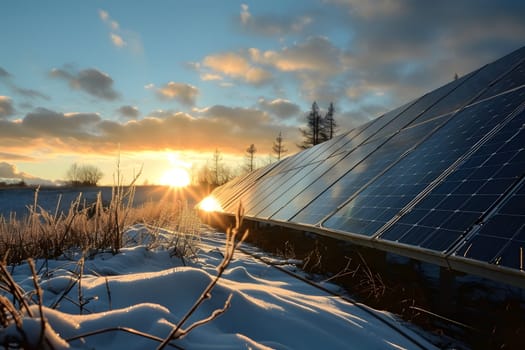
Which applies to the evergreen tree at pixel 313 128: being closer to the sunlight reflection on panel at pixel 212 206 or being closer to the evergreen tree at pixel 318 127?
the evergreen tree at pixel 318 127

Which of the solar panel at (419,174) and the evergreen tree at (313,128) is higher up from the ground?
the evergreen tree at (313,128)

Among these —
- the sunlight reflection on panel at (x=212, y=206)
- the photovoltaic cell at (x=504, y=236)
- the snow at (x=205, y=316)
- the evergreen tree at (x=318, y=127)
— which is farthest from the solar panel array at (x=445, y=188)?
the evergreen tree at (x=318, y=127)

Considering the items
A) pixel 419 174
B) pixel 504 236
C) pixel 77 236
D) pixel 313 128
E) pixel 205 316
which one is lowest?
pixel 205 316

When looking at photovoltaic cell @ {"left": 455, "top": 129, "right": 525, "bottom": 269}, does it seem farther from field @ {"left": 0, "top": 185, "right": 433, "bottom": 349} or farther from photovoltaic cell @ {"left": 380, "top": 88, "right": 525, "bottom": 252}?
field @ {"left": 0, "top": 185, "right": 433, "bottom": 349}

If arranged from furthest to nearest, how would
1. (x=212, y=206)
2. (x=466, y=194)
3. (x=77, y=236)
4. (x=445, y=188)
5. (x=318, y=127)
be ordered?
(x=318, y=127) < (x=212, y=206) < (x=77, y=236) < (x=445, y=188) < (x=466, y=194)

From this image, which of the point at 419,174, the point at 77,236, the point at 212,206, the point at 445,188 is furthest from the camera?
the point at 212,206

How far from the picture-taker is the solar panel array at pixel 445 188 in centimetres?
263

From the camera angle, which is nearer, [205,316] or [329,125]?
[205,316]

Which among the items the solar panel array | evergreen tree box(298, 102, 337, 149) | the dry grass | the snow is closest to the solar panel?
the solar panel array

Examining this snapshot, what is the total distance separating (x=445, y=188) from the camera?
145 inches

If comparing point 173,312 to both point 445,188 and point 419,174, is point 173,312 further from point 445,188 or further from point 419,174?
point 419,174

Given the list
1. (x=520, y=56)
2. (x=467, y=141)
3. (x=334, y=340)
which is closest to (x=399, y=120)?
(x=520, y=56)

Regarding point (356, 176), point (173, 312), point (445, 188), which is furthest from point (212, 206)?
point (173, 312)

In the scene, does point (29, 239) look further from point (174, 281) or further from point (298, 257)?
point (298, 257)
